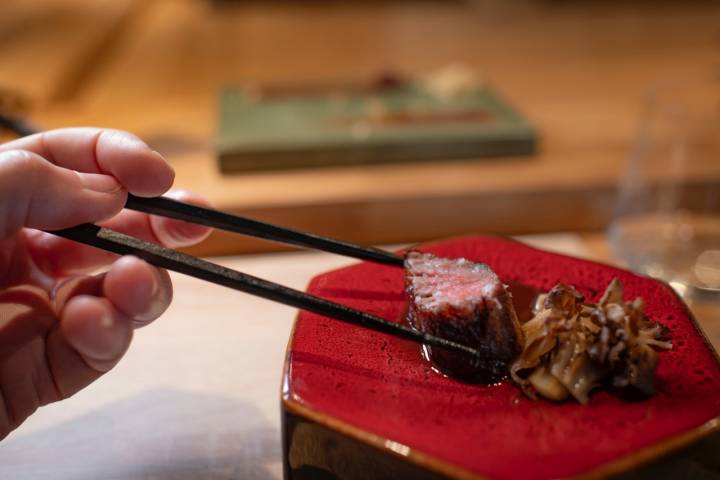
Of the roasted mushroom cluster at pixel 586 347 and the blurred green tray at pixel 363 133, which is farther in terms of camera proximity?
the blurred green tray at pixel 363 133

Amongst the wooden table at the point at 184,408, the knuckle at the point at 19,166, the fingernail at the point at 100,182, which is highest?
the knuckle at the point at 19,166

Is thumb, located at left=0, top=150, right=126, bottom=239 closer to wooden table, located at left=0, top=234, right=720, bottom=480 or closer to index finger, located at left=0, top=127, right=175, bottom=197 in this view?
index finger, located at left=0, top=127, right=175, bottom=197

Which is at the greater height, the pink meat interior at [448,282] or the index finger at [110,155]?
the index finger at [110,155]

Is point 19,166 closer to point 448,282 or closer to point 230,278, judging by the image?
point 230,278

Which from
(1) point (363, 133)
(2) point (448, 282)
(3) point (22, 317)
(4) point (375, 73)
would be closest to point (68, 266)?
(3) point (22, 317)

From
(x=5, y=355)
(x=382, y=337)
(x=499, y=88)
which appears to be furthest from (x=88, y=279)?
(x=499, y=88)

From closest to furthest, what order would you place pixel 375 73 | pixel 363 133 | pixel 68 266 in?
pixel 68 266
pixel 363 133
pixel 375 73

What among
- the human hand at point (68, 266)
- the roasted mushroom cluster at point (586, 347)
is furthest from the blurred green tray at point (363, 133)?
the roasted mushroom cluster at point (586, 347)

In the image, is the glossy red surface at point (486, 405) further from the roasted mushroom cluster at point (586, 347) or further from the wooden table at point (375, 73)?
the wooden table at point (375, 73)
